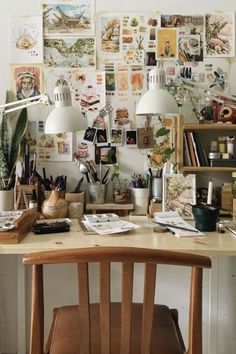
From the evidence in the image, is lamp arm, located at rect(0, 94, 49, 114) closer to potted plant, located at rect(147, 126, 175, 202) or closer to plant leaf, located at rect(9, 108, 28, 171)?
plant leaf, located at rect(9, 108, 28, 171)

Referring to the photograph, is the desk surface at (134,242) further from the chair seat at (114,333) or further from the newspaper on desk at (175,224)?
the chair seat at (114,333)

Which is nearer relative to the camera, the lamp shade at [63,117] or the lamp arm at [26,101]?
the lamp shade at [63,117]

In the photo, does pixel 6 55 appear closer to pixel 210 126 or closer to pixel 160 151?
pixel 160 151

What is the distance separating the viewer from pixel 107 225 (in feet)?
5.24

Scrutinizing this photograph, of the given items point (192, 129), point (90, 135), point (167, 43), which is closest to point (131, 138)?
point (90, 135)

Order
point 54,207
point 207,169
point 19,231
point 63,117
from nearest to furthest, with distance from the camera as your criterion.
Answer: point 19,231 → point 63,117 → point 54,207 → point 207,169

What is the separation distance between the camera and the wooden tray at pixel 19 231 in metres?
1.39

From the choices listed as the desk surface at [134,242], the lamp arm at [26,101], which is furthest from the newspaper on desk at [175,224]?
the lamp arm at [26,101]

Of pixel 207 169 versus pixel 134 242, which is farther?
pixel 207 169

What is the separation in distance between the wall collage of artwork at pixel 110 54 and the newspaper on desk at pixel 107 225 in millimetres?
472

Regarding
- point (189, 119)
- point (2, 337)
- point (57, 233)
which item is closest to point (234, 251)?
point (57, 233)

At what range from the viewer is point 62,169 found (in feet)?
6.48

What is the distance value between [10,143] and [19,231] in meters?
0.59

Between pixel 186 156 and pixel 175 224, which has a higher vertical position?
pixel 186 156
